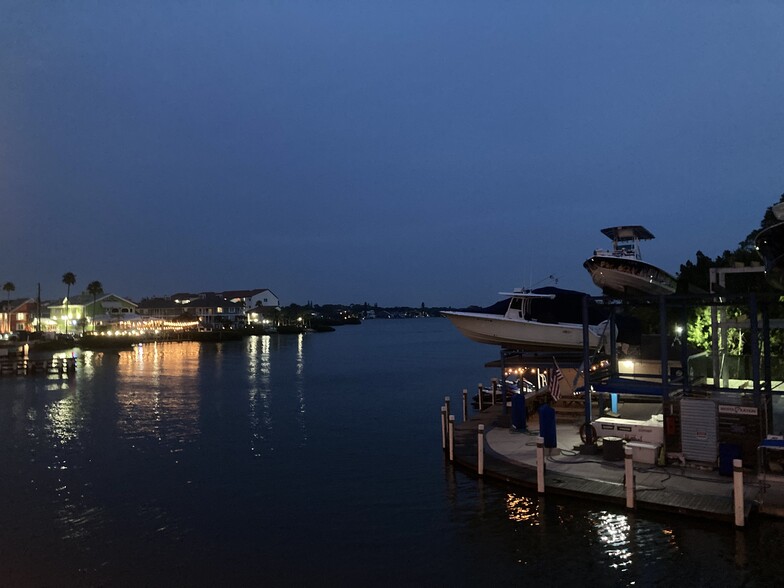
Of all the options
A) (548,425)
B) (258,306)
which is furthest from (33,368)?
(258,306)

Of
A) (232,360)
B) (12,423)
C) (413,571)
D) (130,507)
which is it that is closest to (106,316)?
(232,360)

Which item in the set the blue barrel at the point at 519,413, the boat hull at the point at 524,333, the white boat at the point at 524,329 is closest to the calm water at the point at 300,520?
the blue barrel at the point at 519,413

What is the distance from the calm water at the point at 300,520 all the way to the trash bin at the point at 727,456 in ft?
6.68

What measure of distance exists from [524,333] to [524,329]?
0.62 feet

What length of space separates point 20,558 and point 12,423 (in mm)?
19567

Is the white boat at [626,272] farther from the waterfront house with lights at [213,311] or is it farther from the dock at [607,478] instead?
the waterfront house with lights at [213,311]

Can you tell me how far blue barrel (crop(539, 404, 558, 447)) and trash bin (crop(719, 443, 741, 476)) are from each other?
4166 millimetres

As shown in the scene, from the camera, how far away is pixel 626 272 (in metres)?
25.6

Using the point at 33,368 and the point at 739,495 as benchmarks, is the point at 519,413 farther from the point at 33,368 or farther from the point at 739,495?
the point at 33,368

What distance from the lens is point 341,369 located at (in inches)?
2438

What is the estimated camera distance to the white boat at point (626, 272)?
2567cm

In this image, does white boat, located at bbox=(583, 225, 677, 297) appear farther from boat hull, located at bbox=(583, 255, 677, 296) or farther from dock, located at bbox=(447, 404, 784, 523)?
dock, located at bbox=(447, 404, 784, 523)

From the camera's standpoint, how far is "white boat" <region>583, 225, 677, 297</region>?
84.2 feet

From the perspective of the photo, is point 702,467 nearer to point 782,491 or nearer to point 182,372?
point 782,491
